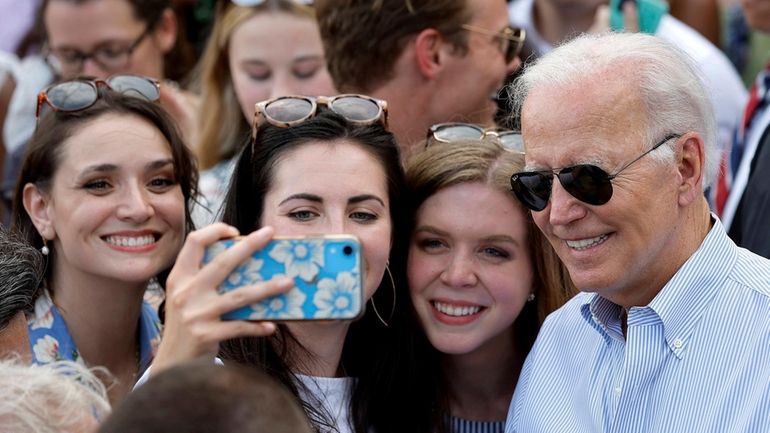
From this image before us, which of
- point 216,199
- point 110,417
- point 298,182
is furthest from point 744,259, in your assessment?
point 216,199

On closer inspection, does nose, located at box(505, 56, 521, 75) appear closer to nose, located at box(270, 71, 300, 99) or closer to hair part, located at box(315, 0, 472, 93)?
hair part, located at box(315, 0, 472, 93)

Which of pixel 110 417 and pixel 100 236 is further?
pixel 100 236

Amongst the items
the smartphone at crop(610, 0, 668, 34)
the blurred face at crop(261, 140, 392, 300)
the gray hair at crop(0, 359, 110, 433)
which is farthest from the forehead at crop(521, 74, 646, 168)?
the smartphone at crop(610, 0, 668, 34)

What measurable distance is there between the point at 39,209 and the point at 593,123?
1850 millimetres

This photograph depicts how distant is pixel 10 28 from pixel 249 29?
2.14 metres

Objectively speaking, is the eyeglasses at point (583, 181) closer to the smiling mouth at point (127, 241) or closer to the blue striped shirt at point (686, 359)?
the blue striped shirt at point (686, 359)

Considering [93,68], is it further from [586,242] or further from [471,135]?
[586,242]

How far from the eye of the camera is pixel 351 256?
100 inches

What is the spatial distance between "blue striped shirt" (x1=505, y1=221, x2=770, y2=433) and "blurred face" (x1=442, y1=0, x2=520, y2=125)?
150 cm

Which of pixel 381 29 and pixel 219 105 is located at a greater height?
pixel 381 29

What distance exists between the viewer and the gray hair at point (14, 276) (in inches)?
123

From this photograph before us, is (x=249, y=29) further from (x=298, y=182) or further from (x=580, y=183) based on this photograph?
(x=580, y=183)

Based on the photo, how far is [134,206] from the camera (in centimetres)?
383

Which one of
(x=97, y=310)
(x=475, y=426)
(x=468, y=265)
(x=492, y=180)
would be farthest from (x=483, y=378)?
(x=97, y=310)
